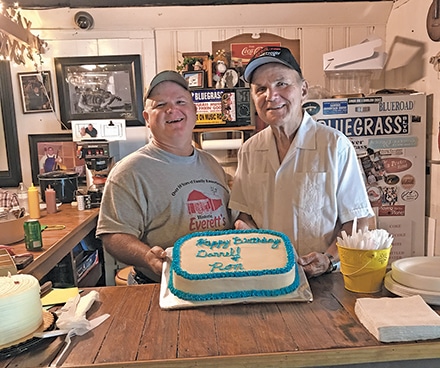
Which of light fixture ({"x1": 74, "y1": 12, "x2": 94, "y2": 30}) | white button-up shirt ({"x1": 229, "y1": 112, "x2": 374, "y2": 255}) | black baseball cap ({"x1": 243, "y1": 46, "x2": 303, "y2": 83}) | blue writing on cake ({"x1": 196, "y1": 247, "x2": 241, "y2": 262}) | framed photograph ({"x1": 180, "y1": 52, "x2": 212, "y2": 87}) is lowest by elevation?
blue writing on cake ({"x1": 196, "y1": 247, "x2": 241, "y2": 262})

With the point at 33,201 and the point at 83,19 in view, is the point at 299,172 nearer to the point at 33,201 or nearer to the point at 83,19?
the point at 33,201

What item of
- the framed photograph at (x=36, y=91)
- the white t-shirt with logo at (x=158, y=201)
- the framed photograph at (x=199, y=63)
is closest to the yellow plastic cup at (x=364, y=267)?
the white t-shirt with logo at (x=158, y=201)

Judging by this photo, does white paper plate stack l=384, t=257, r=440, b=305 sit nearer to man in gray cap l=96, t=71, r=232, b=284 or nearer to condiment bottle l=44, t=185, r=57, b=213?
man in gray cap l=96, t=71, r=232, b=284

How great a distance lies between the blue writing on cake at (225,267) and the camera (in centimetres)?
118

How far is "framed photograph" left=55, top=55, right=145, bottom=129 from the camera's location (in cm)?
355

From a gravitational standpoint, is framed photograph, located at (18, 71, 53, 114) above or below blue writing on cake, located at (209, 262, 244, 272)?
above

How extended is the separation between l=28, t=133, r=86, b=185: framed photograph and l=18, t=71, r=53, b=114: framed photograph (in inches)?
9.5

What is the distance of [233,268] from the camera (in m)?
1.19

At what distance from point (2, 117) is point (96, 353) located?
10.4 feet

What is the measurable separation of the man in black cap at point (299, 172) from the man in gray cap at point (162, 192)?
230 millimetres

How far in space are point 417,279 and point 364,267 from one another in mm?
144

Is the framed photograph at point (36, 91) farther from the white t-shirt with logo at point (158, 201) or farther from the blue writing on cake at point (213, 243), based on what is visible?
the blue writing on cake at point (213, 243)

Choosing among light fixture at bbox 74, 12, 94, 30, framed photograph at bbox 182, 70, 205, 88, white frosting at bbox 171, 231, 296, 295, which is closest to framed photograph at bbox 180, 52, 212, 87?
framed photograph at bbox 182, 70, 205, 88

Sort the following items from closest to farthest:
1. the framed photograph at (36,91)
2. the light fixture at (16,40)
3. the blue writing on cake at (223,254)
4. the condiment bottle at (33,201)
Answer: the blue writing on cake at (223,254) < the light fixture at (16,40) < the condiment bottle at (33,201) < the framed photograph at (36,91)
